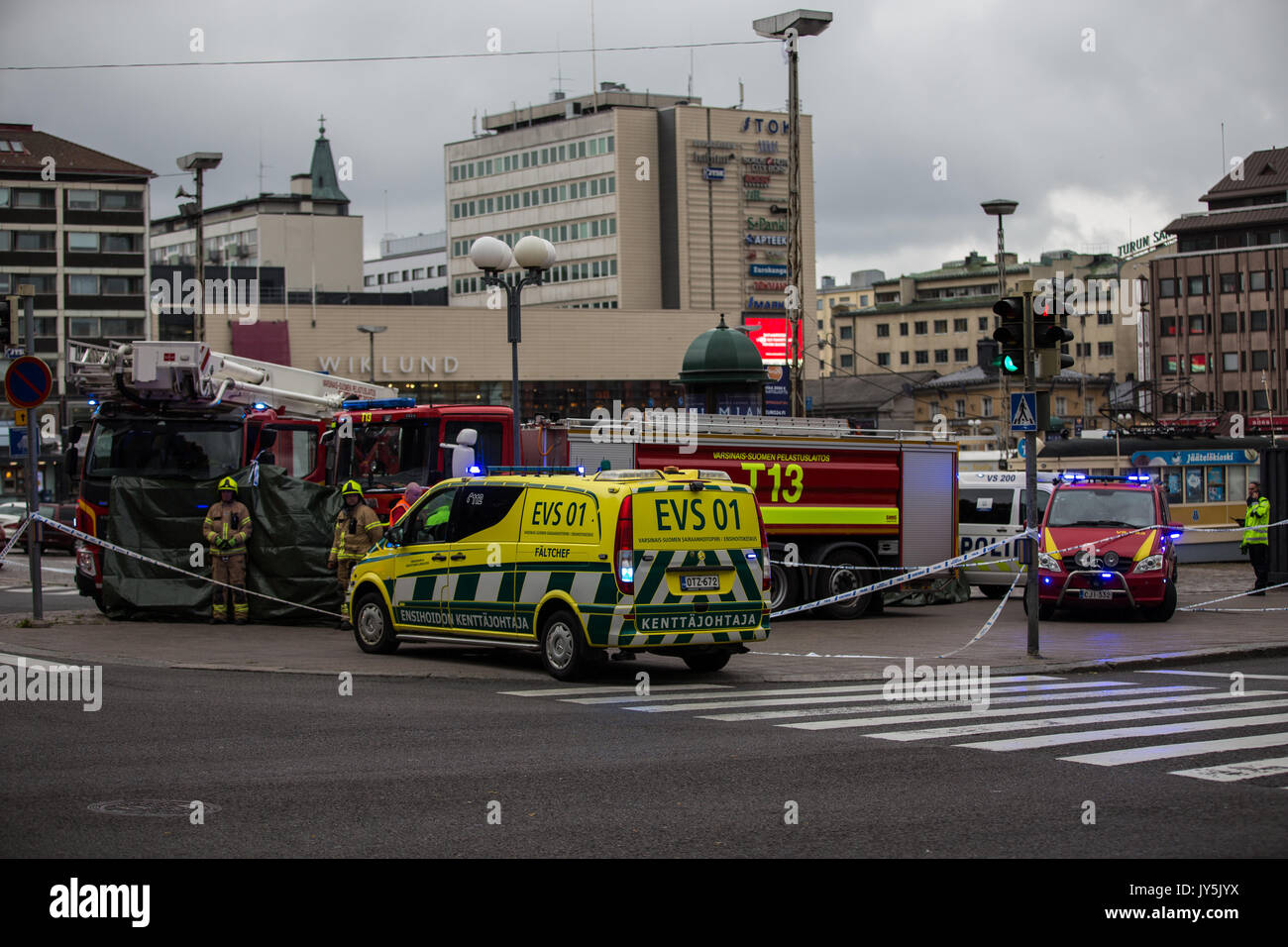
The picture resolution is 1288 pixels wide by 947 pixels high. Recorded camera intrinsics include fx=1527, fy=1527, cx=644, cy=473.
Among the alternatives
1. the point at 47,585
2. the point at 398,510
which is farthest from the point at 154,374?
the point at 47,585

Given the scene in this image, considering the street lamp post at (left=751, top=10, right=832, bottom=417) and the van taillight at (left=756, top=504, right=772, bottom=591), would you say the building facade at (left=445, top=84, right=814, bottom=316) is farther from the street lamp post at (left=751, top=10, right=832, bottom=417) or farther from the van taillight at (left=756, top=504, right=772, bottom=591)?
the van taillight at (left=756, top=504, right=772, bottom=591)

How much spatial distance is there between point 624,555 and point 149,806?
20.3ft

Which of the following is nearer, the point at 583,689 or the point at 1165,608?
the point at 583,689

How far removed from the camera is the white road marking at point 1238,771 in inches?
357

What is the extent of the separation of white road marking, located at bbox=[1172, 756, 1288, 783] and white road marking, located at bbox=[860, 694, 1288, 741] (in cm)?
189

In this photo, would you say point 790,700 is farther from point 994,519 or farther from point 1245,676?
point 994,519

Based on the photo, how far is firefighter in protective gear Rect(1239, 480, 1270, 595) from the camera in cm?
2452

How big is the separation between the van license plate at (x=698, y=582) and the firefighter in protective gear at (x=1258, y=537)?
1340cm

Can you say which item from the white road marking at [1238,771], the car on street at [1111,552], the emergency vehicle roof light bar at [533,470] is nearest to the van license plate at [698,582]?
the emergency vehicle roof light bar at [533,470]

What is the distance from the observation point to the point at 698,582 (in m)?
14.1

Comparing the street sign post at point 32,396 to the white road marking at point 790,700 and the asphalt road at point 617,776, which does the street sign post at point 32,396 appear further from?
the white road marking at point 790,700

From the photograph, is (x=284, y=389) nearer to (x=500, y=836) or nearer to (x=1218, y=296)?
(x=500, y=836)

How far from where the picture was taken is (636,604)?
13656mm

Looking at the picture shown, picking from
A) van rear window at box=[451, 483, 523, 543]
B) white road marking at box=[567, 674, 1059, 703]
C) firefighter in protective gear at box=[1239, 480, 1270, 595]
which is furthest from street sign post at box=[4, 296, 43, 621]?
firefighter in protective gear at box=[1239, 480, 1270, 595]
